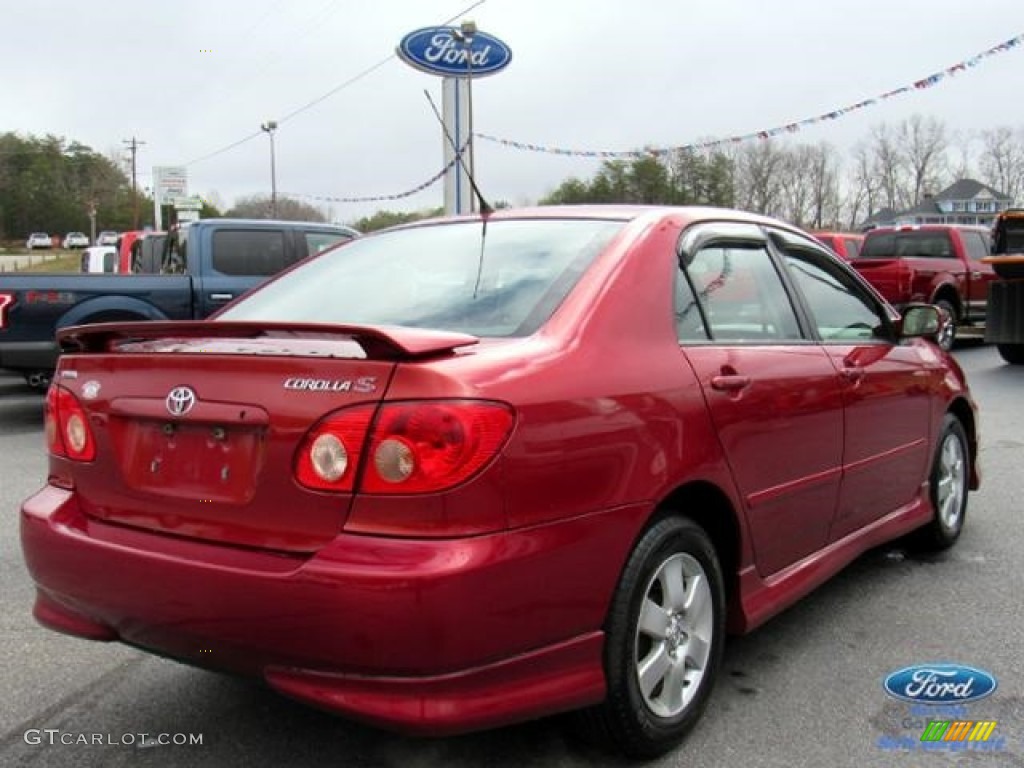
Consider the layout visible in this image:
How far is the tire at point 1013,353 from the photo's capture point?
13531 mm

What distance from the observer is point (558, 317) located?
2.71m

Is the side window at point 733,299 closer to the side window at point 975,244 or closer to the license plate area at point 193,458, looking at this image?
the license plate area at point 193,458

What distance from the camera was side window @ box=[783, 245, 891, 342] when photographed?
391 cm

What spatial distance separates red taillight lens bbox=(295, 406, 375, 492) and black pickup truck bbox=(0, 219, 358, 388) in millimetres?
6434

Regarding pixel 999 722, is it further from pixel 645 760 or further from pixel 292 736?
pixel 292 736

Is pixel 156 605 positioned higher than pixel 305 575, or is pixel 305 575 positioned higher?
pixel 305 575

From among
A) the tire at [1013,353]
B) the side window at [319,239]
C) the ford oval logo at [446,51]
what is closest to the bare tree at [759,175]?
the ford oval logo at [446,51]

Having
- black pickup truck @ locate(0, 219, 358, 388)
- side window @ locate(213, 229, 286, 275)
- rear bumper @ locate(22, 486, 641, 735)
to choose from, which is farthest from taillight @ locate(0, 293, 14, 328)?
rear bumper @ locate(22, 486, 641, 735)

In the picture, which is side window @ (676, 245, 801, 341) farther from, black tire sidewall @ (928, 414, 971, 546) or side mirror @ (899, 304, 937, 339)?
black tire sidewall @ (928, 414, 971, 546)

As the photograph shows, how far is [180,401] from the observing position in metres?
2.55

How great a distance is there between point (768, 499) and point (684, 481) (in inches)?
23.1

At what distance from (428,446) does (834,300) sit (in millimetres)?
2506

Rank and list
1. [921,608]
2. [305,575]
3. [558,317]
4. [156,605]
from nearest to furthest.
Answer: [305,575]
[156,605]
[558,317]
[921,608]

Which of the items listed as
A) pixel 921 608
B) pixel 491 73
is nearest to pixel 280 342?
pixel 921 608
